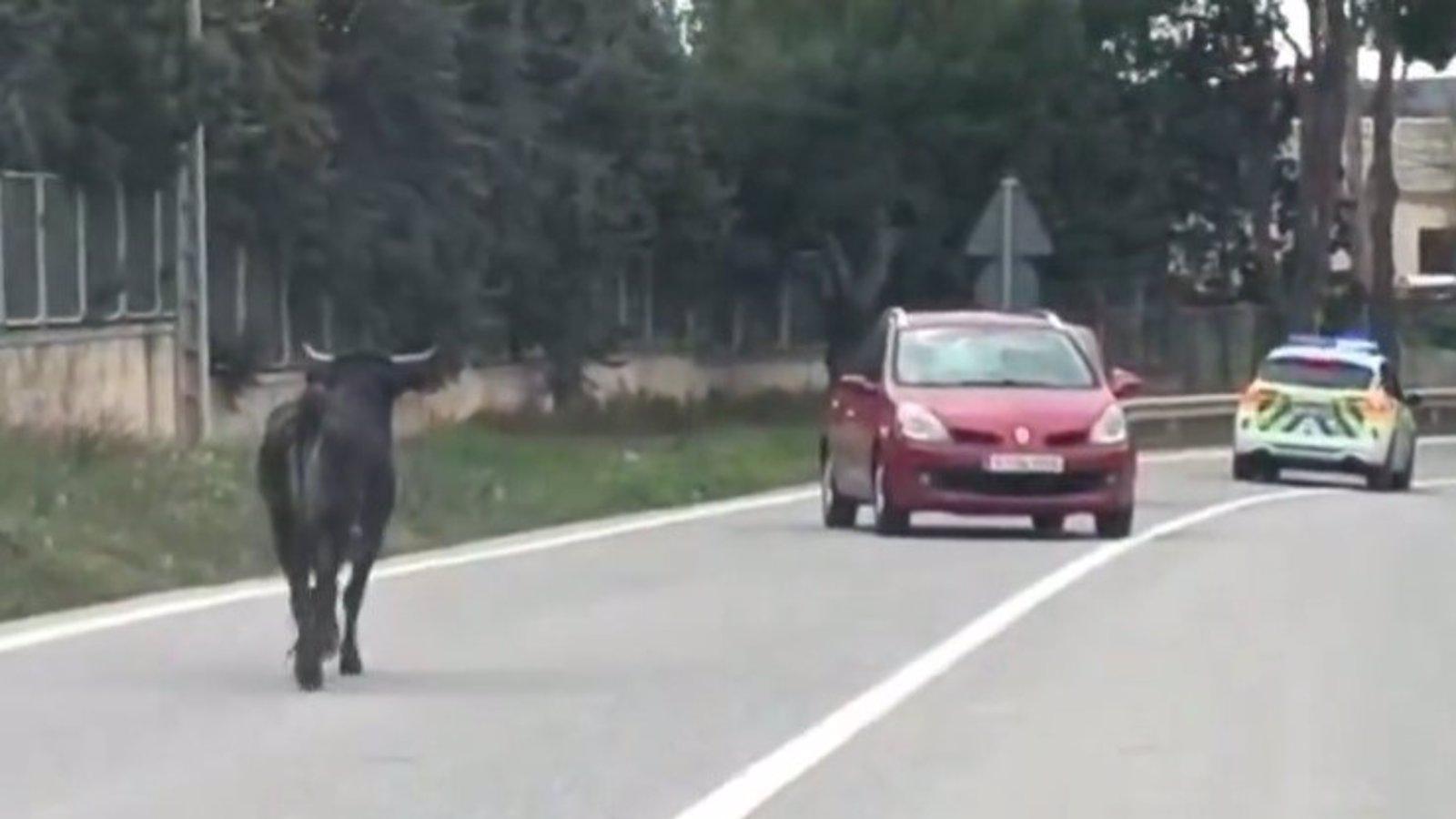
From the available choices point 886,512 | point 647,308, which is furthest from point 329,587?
point 647,308

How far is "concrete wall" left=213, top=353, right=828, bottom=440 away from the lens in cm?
4616

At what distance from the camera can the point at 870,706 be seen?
1653 centimetres

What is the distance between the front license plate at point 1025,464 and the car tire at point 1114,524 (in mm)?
878

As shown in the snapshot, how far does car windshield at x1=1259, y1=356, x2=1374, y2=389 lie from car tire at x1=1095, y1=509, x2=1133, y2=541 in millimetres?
17810

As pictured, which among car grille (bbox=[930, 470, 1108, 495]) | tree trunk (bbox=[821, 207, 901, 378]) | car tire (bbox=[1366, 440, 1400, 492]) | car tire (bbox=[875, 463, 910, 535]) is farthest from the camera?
tree trunk (bbox=[821, 207, 901, 378])

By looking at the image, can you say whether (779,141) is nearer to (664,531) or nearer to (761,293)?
(761,293)

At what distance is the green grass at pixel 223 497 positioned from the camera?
23.5 m

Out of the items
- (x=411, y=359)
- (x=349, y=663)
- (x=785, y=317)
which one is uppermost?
(x=411, y=359)

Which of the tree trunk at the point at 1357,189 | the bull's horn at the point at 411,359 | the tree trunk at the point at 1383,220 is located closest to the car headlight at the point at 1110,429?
the bull's horn at the point at 411,359

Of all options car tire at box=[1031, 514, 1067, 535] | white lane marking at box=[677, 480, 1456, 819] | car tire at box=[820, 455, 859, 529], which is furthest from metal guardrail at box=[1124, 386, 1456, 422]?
white lane marking at box=[677, 480, 1456, 819]

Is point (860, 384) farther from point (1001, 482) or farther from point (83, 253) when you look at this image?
point (83, 253)

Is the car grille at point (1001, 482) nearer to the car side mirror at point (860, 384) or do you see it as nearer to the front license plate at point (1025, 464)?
the front license plate at point (1025, 464)

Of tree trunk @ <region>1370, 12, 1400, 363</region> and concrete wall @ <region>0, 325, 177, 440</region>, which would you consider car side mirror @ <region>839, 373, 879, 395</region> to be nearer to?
concrete wall @ <region>0, 325, 177, 440</region>

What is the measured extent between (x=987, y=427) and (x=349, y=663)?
1173 cm
